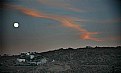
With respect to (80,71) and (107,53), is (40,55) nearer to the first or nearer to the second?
(80,71)

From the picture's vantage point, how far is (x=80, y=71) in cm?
786

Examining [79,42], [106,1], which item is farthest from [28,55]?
[106,1]

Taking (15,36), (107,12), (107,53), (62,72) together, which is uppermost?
(107,12)

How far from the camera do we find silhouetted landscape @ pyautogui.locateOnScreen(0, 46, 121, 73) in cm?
786

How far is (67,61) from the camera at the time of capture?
26.0 feet

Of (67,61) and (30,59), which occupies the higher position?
(30,59)

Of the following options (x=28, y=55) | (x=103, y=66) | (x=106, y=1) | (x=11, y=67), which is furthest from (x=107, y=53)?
(x=11, y=67)

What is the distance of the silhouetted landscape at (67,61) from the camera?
786 cm

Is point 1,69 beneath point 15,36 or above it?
beneath

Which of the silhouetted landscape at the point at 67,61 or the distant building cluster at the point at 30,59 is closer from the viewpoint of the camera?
the silhouetted landscape at the point at 67,61

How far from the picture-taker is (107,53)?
796 cm

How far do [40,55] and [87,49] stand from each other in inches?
54.0

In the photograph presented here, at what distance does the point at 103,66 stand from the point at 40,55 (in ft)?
6.02

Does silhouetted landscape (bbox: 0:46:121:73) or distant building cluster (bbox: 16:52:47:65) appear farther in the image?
distant building cluster (bbox: 16:52:47:65)
